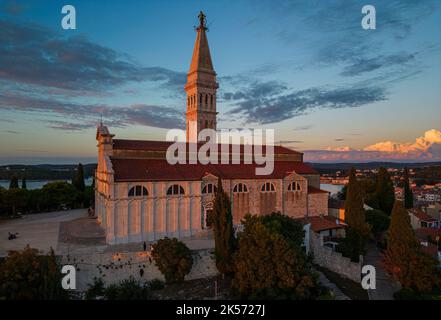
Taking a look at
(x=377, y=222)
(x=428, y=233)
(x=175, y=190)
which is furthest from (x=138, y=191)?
(x=428, y=233)

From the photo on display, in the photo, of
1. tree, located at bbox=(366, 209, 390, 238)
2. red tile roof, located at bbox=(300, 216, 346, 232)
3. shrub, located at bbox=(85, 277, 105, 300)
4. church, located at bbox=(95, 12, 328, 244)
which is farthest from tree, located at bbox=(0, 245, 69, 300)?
tree, located at bbox=(366, 209, 390, 238)

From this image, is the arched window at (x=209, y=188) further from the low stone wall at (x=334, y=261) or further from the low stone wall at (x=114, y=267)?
the low stone wall at (x=334, y=261)

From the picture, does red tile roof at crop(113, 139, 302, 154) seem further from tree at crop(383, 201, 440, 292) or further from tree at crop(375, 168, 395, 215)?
tree at crop(375, 168, 395, 215)

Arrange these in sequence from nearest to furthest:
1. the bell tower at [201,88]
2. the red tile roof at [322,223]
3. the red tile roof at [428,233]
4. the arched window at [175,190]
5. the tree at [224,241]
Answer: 1. the tree at [224,241]
2. the arched window at [175,190]
3. the red tile roof at [322,223]
4. the red tile roof at [428,233]
5. the bell tower at [201,88]

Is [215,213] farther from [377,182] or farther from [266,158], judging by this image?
[377,182]

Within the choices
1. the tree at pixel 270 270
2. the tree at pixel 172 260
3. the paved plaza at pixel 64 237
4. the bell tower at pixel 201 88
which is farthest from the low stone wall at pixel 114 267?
the bell tower at pixel 201 88
